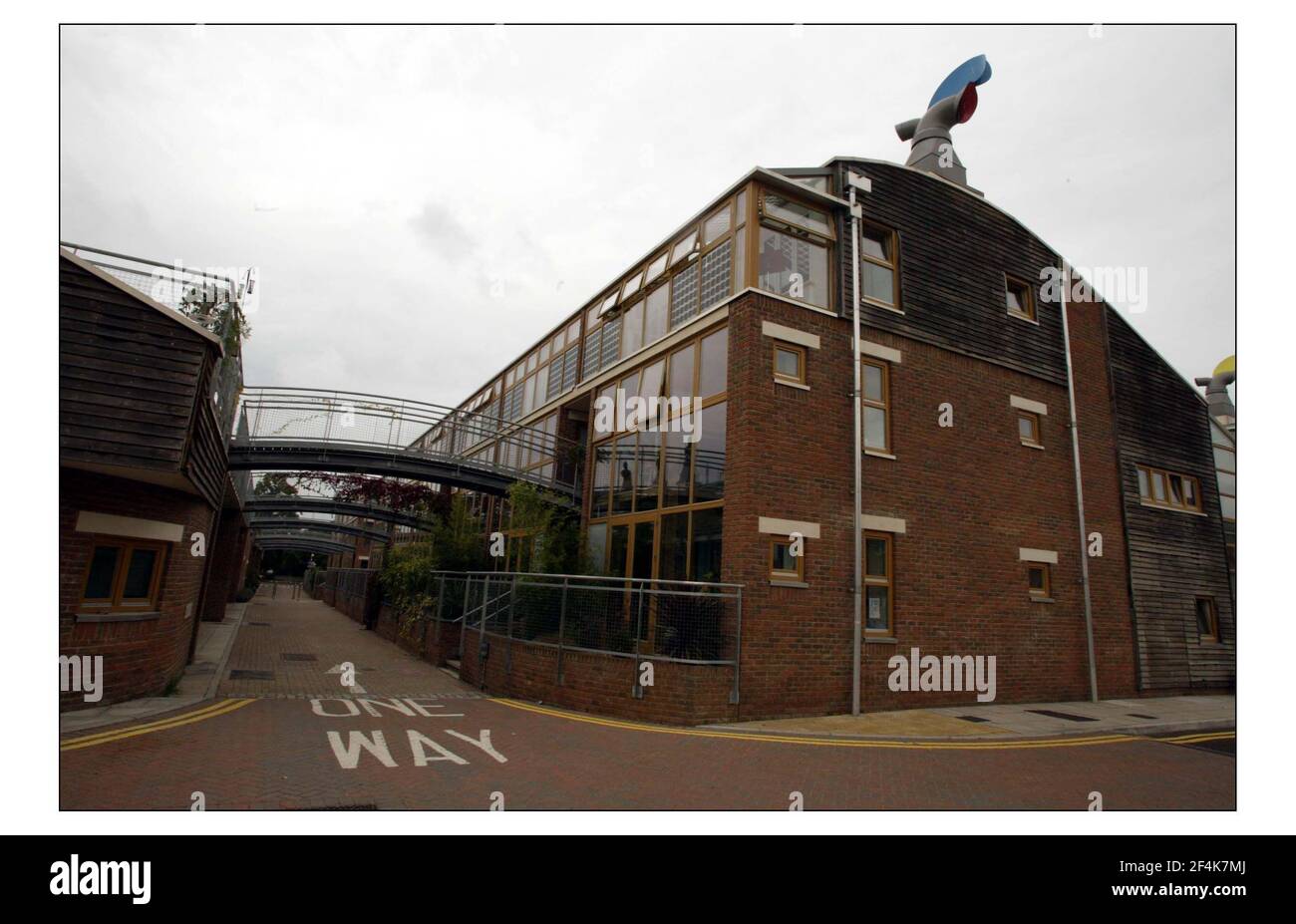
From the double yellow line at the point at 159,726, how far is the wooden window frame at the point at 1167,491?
59.7 ft

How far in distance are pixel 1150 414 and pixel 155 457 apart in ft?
64.4

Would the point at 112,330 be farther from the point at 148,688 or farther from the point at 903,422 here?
the point at 903,422

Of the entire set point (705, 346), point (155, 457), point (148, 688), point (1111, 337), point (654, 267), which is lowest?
point (148, 688)

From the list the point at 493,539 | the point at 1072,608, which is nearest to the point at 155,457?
the point at 493,539

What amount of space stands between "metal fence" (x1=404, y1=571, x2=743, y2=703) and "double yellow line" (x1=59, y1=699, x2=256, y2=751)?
4073 mm

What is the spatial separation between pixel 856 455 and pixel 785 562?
2.25 m

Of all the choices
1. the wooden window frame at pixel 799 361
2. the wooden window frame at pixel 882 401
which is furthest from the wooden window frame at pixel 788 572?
the wooden window frame at pixel 799 361

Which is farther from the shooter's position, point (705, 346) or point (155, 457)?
point (705, 346)

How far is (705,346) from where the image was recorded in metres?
11.8

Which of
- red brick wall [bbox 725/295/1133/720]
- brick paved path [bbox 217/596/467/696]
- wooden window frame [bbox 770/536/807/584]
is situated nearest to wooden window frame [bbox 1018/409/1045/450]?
red brick wall [bbox 725/295/1133/720]

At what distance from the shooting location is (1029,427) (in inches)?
544

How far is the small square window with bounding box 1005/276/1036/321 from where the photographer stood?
14.5 m

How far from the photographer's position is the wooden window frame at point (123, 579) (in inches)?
323

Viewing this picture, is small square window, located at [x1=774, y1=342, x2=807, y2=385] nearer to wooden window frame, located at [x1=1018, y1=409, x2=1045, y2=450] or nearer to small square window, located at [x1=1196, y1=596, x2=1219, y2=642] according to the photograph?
wooden window frame, located at [x1=1018, y1=409, x2=1045, y2=450]
